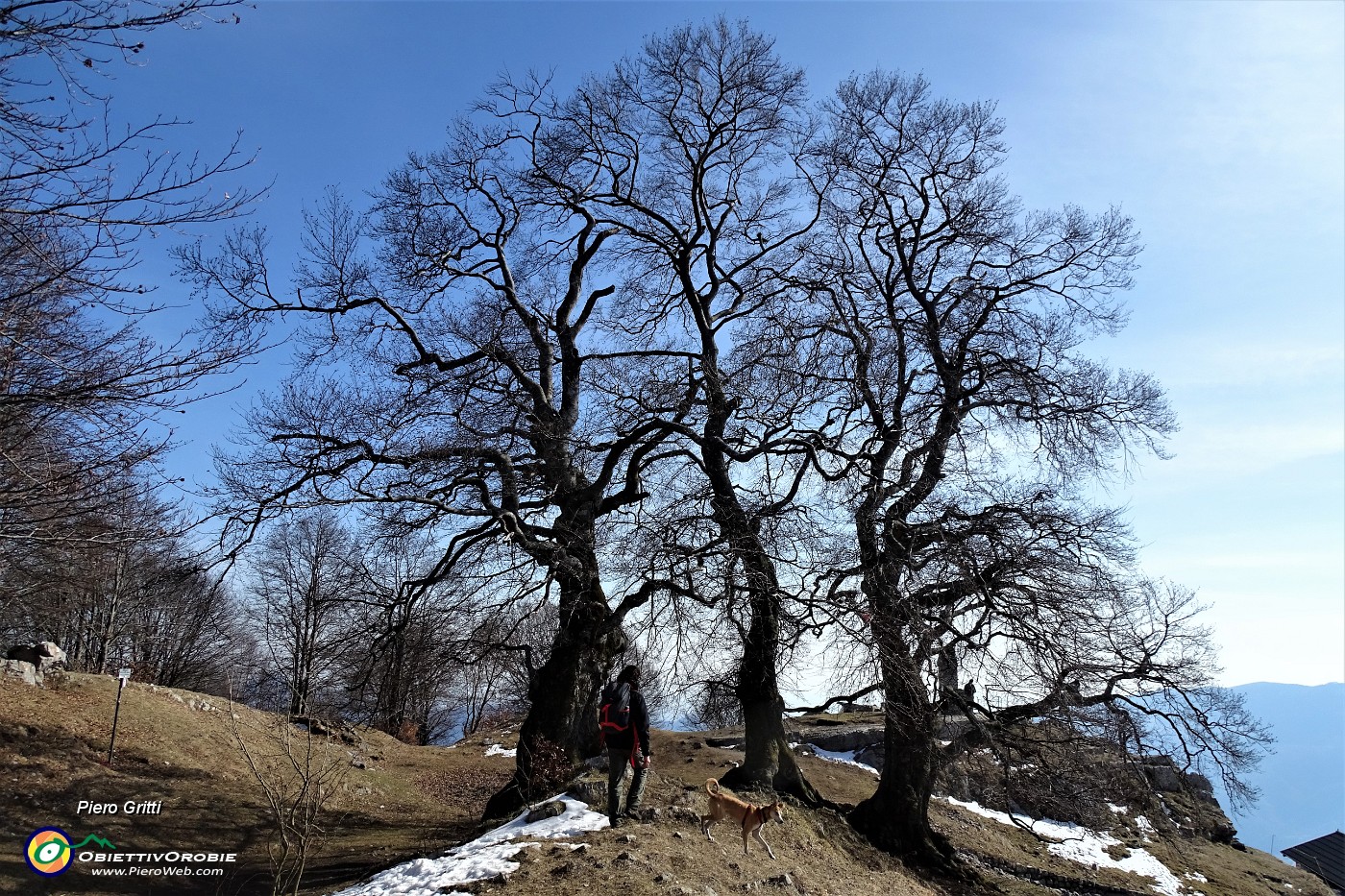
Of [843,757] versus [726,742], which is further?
[843,757]

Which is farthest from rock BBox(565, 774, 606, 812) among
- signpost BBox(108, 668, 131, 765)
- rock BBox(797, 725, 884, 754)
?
rock BBox(797, 725, 884, 754)

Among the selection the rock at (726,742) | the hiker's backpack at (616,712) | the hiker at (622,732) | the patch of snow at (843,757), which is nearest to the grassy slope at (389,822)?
the hiker at (622,732)

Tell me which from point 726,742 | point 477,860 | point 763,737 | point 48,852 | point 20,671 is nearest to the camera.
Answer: point 477,860

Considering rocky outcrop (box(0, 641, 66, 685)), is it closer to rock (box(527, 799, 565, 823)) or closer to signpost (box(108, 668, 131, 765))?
signpost (box(108, 668, 131, 765))

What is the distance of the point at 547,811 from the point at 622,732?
1313mm

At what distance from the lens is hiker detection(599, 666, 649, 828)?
827cm

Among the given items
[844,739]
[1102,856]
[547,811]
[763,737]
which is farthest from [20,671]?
[1102,856]

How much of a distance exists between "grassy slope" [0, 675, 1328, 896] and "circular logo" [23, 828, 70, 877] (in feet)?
0.47

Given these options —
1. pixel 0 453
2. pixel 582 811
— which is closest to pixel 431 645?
pixel 582 811

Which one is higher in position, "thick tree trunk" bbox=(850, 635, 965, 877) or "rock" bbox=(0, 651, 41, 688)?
"rock" bbox=(0, 651, 41, 688)

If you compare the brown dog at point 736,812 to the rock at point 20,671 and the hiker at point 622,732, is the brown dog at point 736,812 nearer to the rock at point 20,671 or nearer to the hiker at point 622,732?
the hiker at point 622,732

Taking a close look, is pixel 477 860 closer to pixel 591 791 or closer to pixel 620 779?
pixel 620 779

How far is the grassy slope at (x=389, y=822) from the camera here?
304 inches

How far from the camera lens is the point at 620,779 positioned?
8.34 m
